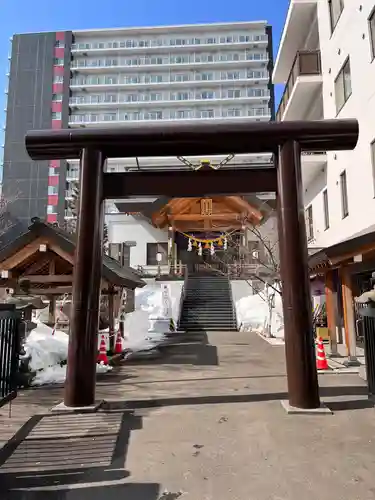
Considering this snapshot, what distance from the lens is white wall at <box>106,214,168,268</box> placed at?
2962 centimetres

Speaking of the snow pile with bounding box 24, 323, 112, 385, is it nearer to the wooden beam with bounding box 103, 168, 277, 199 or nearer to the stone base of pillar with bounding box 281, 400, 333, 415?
the wooden beam with bounding box 103, 168, 277, 199

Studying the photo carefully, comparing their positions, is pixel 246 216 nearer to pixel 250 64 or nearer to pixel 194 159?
pixel 194 159

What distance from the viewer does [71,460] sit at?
13.6ft

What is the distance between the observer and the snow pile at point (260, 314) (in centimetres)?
1827

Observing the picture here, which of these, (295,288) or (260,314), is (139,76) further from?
(295,288)

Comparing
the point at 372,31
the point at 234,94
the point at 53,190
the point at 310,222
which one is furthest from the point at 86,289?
the point at 234,94

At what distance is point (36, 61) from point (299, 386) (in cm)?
7226

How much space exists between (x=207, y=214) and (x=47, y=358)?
1991 centimetres

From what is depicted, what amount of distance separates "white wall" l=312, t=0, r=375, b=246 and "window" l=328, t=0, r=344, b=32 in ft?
0.83

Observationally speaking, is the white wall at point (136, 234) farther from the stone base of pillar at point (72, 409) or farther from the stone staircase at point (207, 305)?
the stone base of pillar at point (72, 409)

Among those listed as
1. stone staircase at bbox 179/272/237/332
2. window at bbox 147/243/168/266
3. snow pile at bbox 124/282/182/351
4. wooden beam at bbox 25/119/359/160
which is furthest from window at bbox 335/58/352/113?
window at bbox 147/243/168/266

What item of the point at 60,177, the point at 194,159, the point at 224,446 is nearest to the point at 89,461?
the point at 224,446

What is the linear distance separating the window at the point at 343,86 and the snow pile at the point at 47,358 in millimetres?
12873

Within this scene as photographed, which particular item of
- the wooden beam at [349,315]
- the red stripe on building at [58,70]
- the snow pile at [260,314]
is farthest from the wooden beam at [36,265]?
the red stripe on building at [58,70]
